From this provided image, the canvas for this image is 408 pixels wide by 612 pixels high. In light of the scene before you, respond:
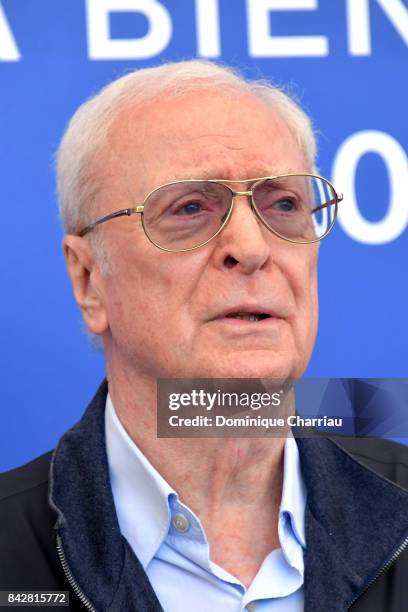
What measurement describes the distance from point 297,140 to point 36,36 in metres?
0.73

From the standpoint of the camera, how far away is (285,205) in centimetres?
195

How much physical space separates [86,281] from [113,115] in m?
0.32

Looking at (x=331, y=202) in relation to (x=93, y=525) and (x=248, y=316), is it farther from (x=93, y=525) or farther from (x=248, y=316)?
(x=93, y=525)

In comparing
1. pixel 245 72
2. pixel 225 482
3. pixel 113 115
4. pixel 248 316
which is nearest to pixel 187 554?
Result: pixel 225 482

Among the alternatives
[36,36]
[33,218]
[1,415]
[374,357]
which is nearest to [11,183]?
[33,218]

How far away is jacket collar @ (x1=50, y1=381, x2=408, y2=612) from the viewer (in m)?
1.75

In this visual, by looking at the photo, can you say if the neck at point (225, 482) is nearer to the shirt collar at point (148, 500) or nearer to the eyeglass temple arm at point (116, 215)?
the shirt collar at point (148, 500)

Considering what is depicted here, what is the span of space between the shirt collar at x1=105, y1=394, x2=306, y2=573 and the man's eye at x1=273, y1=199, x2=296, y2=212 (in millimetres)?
422

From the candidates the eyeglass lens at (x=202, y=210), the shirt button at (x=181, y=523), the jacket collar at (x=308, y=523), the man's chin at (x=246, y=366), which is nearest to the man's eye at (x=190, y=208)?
the eyeglass lens at (x=202, y=210)

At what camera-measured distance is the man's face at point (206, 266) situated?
182cm

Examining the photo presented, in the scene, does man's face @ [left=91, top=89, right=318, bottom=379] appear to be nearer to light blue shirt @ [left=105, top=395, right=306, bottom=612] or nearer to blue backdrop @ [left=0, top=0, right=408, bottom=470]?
light blue shirt @ [left=105, top=395, right=306, bottom=612]

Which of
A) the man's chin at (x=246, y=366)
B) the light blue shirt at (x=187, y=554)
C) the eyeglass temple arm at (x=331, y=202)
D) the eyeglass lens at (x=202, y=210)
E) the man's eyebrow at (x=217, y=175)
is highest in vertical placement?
the man's eyebrow at (x=217, y=175)

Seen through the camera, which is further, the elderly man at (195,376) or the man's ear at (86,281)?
the man's ear at (86,281)

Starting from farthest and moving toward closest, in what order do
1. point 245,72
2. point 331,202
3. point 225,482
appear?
point 245,72, point 331,202, point 225,482
